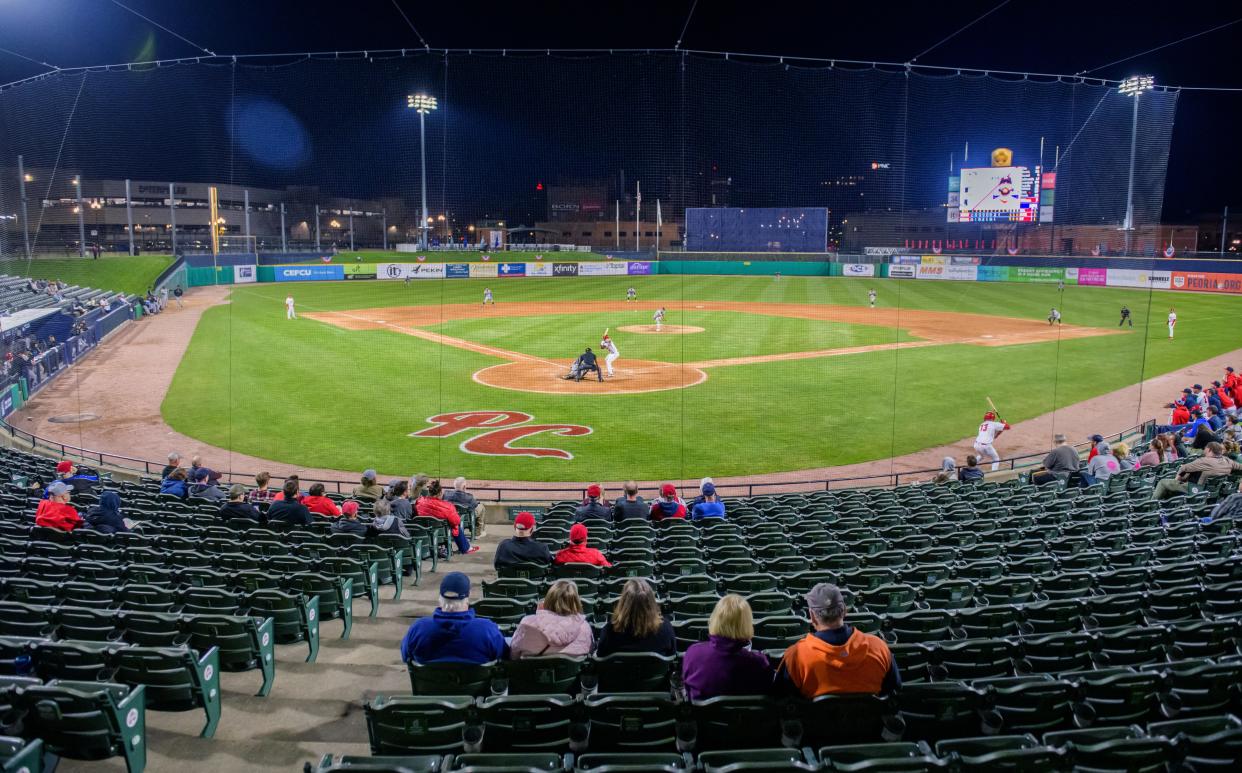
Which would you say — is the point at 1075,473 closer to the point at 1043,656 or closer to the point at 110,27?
the point at 1043,656

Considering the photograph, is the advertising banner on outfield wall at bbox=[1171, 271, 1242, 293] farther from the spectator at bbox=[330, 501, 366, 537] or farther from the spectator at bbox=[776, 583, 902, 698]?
the spectator at bbox=[776, 583, 902, 698]

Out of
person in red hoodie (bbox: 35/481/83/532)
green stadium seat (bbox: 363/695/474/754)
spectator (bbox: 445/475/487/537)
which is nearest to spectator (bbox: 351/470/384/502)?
spectator (bbox: 445/475/487/537)

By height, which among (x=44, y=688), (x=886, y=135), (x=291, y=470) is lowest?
(x=291, y=470)

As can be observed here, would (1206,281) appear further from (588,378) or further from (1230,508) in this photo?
(1230,508)

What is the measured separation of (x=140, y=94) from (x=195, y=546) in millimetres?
24098

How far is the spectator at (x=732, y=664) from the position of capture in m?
4.70

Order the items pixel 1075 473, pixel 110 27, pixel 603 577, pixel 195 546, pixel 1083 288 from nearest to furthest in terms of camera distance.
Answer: pixel 603 577
pixel 195 546
pixel 1075 473
pixel 110 27
pixel 1083 288

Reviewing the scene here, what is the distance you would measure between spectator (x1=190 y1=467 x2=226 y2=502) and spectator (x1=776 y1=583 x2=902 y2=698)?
10.6 m

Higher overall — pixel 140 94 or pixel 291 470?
pixel 140 94

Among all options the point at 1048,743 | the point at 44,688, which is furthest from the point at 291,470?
the point at 1048,743

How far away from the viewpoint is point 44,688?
459 cm

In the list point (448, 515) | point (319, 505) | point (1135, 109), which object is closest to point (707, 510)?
point (448, 515)

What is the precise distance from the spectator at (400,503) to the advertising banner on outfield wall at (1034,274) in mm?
60108

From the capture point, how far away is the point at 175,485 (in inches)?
512
